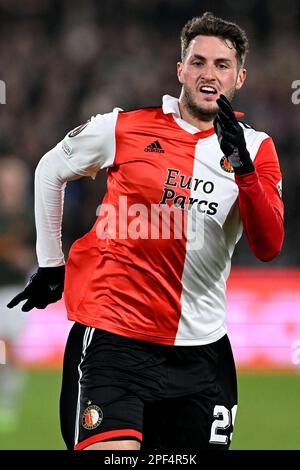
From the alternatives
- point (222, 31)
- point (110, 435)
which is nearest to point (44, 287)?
point (110, 435)

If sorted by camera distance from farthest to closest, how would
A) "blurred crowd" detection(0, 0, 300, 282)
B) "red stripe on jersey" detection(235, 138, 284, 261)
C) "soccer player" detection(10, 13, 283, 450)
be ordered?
"blurred crowd" detection(0, 0, 300, 282) < "soccer player" detection(10, 13, 283, 450) < "red stripe on jersey" detection(235, 138, 284, 261)

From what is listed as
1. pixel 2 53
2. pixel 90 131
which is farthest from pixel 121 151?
pixel 2 53

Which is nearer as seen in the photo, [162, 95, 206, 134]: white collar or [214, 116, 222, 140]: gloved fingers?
[214, 116, 222, 140]: gloved fingers

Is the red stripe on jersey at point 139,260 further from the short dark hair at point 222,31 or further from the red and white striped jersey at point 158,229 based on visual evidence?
the short dark hair at point 222,31

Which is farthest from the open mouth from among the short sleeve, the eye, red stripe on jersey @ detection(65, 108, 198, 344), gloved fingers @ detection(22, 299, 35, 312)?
gloved fingers @ detection(22, 299, 35, 312)

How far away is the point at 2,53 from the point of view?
48.6 feet

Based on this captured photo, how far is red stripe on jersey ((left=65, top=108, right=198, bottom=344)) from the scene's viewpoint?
14.2 ft

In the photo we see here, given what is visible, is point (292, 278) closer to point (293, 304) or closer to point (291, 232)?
point (293, 304)

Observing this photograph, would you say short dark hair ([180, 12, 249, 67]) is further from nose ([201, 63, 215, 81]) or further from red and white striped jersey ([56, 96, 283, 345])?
red and white striped jersey ([56, 96, 283, 345])

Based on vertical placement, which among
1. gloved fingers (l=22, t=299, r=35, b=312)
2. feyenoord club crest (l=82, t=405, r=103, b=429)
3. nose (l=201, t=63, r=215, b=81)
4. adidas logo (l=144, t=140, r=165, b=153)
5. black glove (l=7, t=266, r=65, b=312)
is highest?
nose (l=201, t=63, r=215, b=81)

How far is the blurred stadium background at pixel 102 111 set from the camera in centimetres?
880

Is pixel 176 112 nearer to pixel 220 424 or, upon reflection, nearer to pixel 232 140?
pixel 232 140

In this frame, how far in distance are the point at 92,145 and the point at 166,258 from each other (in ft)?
1.88

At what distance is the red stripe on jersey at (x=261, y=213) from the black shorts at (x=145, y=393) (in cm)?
60
